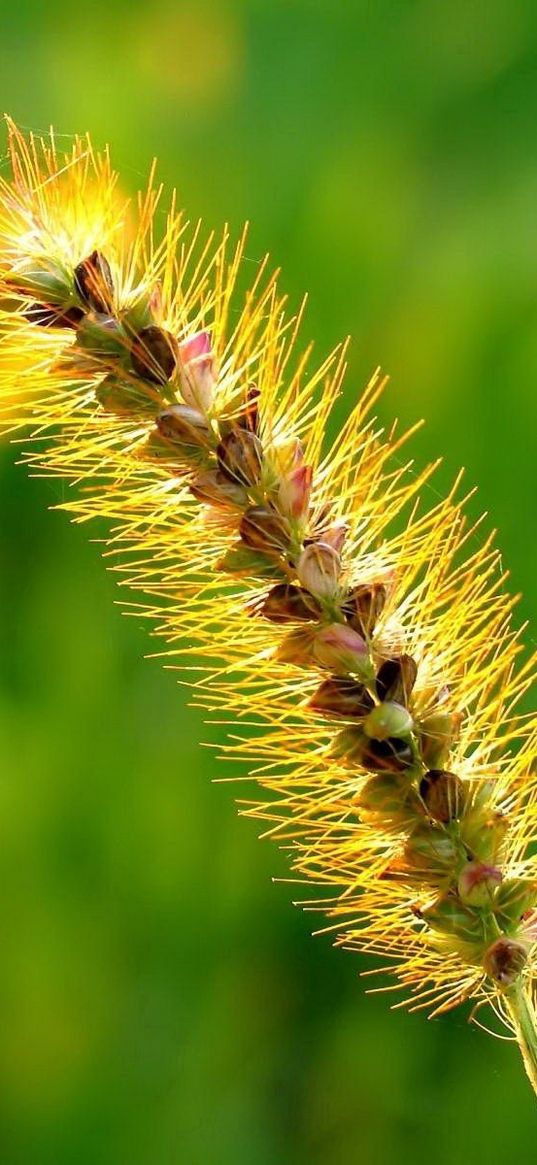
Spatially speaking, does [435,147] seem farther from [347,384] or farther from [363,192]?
[347,384]

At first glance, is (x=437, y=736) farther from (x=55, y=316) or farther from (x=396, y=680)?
(x=55, y=316)

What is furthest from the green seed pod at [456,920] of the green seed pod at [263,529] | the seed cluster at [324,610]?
the green seed pod at [263,529]

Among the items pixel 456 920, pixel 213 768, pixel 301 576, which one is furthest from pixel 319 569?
pixel 213 768

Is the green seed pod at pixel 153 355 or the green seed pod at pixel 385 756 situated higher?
the green seed pod at pixel 153 355

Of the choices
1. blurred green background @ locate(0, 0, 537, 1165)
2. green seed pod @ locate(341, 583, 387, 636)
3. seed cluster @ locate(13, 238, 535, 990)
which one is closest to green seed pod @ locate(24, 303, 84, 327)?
seed cluster @ locate(13, 238, 535, 990)

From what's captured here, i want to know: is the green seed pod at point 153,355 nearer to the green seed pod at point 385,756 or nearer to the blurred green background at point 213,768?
the green seed pod at point 385,756

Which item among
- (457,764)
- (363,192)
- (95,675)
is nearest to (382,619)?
(457,764)
